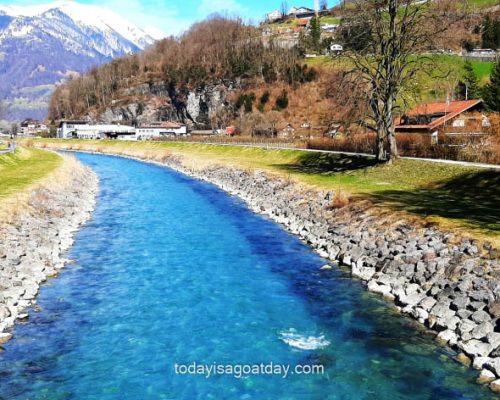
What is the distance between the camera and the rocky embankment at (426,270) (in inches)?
604

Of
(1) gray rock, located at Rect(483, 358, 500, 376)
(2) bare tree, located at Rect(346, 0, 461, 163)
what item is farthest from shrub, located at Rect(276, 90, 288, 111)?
(1) gray rock, located at Rect(483, 358, 500, 376)

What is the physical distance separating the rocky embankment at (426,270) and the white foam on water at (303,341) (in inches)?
156

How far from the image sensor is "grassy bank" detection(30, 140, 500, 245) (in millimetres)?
25859

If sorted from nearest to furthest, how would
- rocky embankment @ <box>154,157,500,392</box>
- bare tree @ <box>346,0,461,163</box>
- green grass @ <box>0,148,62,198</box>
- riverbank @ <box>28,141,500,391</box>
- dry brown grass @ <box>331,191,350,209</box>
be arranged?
rocky embankment @ <box>154,157,500,392</box> → riverbank @ <box>28,141,500,391</box> → dry brown grass @ <box>331,191,350,209</box> → green grass @ <box>0,148,62,198</box> → bare tree @ <box>346,0,461,163</box>

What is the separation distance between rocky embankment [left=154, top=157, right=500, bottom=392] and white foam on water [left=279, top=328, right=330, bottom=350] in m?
3.97

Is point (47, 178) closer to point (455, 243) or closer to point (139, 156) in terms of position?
point (455, 243)

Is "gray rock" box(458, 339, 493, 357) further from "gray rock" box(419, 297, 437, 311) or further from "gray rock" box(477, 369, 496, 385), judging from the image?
"gray rock" box(419, 297, 437, 311)

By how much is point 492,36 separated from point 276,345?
198753 mm

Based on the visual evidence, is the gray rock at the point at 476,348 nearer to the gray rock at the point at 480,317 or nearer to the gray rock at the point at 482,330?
the gray rock at the point at 482,330

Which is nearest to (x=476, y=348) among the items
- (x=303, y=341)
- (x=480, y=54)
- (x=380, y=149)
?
(x=303, y=341)

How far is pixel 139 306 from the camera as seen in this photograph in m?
19.5

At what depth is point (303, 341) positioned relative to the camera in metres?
16.5

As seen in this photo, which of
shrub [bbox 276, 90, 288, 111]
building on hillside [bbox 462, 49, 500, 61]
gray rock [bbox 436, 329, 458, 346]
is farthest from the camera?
shrub [bbox 276, 90, 288, 111]

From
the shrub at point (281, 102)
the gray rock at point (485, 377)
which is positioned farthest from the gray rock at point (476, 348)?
the shrub at point (281, 102)
